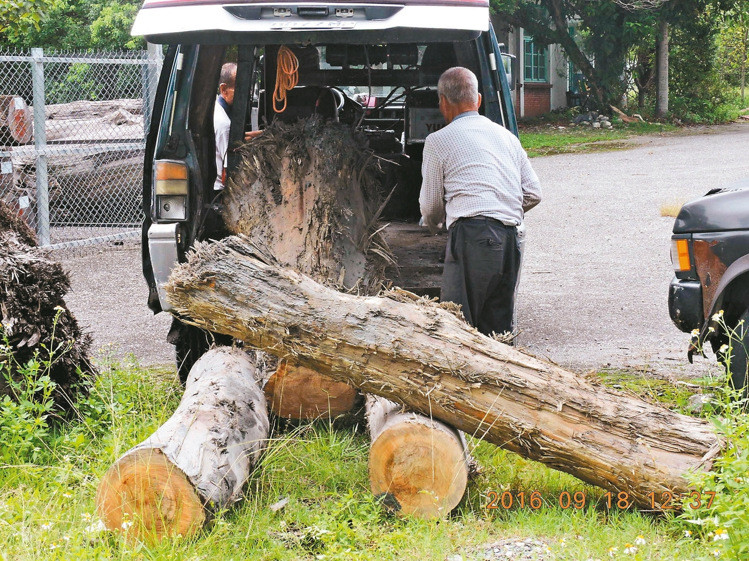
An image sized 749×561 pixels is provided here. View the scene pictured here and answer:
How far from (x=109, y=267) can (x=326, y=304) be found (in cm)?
678

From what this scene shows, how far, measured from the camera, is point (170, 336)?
5.80 meters

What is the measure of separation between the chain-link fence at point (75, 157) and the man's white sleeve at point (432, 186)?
612 centimetres

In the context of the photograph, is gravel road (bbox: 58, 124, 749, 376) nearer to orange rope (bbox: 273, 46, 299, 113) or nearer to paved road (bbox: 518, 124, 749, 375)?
paved road (bbox: 518, 124, 749, 375)

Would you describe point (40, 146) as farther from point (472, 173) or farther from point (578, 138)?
point (578, 138)

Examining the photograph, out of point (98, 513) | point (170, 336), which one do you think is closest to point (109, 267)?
point (170, 336)

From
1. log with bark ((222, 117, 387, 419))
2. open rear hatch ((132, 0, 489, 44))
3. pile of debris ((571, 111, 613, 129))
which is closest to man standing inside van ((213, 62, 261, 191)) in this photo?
log with bark ((222, 117, 387, 419))

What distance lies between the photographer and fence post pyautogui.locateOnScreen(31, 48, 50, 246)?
1024 centimetres

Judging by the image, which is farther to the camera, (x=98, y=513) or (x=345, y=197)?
(x=345, y=197)

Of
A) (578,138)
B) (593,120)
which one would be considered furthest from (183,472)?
(593,120)

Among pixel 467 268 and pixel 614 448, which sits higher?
pixel 467 268

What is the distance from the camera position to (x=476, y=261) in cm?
538

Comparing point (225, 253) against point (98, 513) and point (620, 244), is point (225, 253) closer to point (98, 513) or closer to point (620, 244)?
point (98, 513)

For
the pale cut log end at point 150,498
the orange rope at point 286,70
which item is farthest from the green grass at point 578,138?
the pale cut log end at point 150,498

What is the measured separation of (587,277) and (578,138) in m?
13.1
